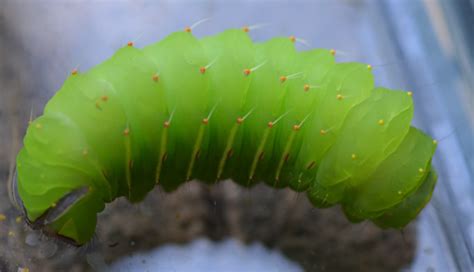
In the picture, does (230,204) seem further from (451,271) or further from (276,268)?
(451,271)

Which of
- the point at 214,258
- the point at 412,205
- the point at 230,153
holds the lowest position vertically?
the point at 214,258

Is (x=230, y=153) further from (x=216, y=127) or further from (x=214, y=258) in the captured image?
(x=214, y=258)

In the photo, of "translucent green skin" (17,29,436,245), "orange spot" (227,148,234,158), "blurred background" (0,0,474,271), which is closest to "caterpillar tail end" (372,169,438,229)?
"translucent green skin" (17,29,436,245)

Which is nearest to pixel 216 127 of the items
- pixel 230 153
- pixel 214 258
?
pixel 230 153

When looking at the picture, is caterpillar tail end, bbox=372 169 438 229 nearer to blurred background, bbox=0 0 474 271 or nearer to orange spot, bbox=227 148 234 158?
blurred background, bbox=0 0 474 271

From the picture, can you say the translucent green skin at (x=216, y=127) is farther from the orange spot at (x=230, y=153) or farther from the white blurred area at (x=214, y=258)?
the white blurred area at (x=214, y=258)

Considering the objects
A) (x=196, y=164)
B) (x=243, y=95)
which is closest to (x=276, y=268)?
(x=196, y=164)

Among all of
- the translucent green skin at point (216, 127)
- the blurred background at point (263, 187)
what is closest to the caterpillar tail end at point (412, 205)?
the translucent green skin at point (216, 127)
